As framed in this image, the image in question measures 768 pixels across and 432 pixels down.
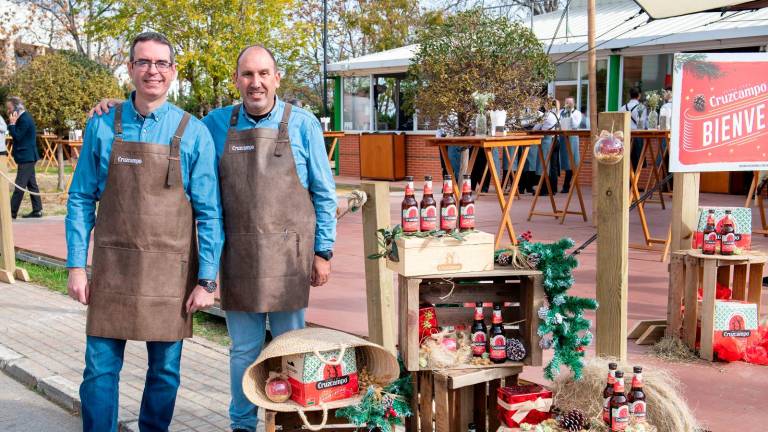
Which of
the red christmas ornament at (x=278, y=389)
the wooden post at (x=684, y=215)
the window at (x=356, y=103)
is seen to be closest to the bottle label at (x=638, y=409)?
the red christmas ornament at (x=278, y=389)

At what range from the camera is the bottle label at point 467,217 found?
343cm

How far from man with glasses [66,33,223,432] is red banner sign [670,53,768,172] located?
3.14 meters

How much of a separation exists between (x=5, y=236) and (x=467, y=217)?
20.7ft

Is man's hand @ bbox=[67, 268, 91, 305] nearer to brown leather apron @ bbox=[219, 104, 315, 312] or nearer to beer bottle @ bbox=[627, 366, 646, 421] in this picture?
brown leather apron @ bbox=[219, 104, 315, 312]

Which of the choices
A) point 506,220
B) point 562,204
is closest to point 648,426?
point 506,220

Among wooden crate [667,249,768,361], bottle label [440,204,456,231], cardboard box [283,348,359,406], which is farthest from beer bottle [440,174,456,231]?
wooden crate [667,249,768,361]

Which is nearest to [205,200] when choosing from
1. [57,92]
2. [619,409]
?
[619,409]

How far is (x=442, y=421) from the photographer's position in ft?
10.9

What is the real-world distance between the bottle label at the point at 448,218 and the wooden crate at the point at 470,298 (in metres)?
0.21

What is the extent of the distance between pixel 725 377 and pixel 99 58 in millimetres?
35443

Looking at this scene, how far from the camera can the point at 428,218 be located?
340 centimetres

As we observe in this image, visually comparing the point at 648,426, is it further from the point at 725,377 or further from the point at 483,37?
the point at 483,37

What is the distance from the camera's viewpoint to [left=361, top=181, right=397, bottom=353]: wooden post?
3816 mm

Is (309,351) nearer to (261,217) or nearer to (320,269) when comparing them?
(320,269)
